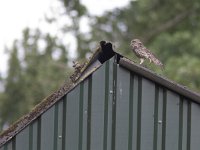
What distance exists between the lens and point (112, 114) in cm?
660

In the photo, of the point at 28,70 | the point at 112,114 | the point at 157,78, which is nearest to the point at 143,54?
the point at 157,78

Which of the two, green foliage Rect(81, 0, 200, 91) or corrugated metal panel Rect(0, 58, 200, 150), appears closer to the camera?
corrugated metal panel Rect(0, 58, 200, 150)

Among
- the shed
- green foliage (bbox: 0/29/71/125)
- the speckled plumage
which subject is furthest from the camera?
green foliage (bbox: 0/29/71/125)

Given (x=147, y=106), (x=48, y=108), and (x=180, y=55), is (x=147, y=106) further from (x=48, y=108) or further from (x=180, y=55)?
(x=180, y=55)

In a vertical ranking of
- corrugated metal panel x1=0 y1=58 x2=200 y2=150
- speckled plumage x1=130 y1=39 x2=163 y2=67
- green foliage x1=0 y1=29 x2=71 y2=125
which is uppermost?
green foliage x1=0 y1=29 x2=71 y2=125

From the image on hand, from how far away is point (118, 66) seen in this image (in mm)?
6578

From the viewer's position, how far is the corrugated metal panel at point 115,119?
6.52 m

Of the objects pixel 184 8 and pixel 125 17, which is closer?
pixel 184 8

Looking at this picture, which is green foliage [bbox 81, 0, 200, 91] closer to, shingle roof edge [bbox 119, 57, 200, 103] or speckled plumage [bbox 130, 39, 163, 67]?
speckled plumage [bbox 130, 39, 163, 67]

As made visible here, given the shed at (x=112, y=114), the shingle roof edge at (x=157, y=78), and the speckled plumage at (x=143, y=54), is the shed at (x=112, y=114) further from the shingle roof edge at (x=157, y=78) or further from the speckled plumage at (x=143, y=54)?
the speckled plumage at (x=143, y=54)

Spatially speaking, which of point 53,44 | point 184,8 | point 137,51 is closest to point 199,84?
point 184,8

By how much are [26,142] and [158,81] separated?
4.37ft

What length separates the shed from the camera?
21.4 ft

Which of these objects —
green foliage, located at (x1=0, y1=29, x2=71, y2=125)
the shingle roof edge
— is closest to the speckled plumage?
the shingle roof edge
